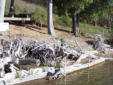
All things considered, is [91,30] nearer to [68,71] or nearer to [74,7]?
[74,7]

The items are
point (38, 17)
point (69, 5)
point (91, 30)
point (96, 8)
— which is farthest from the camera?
point (91, 30)

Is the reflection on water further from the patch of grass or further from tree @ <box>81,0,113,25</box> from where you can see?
the patch of grass

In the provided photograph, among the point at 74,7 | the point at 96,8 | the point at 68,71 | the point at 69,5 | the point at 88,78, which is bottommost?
the point at 88,78

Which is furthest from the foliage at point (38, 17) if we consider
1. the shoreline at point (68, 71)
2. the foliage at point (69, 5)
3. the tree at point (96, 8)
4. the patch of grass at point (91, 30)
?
the shoreline at point (68, 71)

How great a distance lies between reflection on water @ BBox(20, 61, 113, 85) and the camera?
46.0ft

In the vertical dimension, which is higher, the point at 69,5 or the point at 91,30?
the point at 69,5

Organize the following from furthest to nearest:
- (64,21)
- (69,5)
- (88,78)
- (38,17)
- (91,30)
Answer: (91,30) < (64,21) < (38,17) < (69,5) < (88,78)

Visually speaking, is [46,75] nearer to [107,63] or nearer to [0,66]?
[0,66]

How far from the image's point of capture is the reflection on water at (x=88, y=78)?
14.0 metres

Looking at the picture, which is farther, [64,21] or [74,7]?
[64,21]

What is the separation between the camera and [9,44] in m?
17.4

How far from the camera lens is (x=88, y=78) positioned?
15078mm

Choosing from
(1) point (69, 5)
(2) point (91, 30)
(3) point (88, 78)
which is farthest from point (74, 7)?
(3) point (88, 78)

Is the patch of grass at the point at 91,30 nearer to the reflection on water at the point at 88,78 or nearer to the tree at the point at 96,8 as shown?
the tree at the point at 96,8
